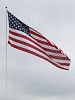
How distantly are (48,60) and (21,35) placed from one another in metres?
3.82

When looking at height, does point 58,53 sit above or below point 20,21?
below

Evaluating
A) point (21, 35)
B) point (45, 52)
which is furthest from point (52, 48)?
point (21, 35)

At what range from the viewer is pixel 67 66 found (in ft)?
144

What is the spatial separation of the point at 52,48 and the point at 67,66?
253cm

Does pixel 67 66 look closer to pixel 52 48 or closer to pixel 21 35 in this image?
pixel 52 48

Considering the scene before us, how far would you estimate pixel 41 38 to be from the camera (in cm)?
4344

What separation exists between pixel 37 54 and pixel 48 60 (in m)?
1.49

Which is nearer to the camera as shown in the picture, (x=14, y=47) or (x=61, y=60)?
(x=14, y=47)

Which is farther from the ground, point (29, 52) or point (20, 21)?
point (20, 21)

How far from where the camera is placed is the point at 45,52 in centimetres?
4322

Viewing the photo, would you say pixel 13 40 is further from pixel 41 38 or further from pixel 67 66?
pixel 67 66

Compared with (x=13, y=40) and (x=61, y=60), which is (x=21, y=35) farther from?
(x=61, y=60)

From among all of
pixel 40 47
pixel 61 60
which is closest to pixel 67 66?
pixel 61 60

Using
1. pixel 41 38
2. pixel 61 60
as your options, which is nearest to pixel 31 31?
pixel 41 38
